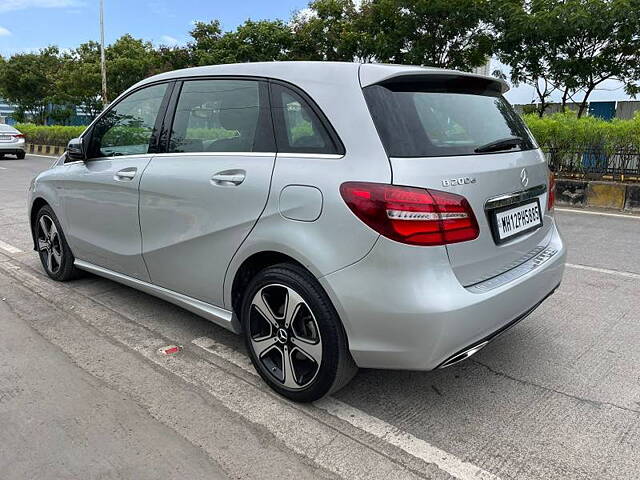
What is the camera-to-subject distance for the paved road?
2256 mm

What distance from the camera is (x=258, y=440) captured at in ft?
7.85

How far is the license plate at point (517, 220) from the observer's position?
98.3 inches

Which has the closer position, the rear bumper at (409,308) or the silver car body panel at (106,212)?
the rear bumper at (409,308)

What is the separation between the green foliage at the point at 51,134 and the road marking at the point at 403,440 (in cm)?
2220

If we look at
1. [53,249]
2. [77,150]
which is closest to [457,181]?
[77,150]

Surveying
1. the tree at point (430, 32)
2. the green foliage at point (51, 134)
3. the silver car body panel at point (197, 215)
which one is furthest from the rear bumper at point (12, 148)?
the silver car body panel at point (197, 215)

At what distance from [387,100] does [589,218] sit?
6222 mm

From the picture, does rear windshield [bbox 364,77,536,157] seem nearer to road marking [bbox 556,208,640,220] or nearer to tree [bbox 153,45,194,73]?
road marking [bbox 556,208,640,220]

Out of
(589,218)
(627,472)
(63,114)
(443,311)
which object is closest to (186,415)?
(443,311)

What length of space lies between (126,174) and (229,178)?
1.06m

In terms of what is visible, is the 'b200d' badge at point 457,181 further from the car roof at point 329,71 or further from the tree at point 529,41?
the tree at point 529,41

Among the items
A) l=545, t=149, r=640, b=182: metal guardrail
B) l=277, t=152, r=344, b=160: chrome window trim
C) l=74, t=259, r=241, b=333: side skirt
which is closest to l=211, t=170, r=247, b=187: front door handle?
l=277, t=152, r=344, b=160: chrome window trim

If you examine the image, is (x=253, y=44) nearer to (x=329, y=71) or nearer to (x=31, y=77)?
(x=31, y=77)

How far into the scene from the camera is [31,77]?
3253 centimetres
